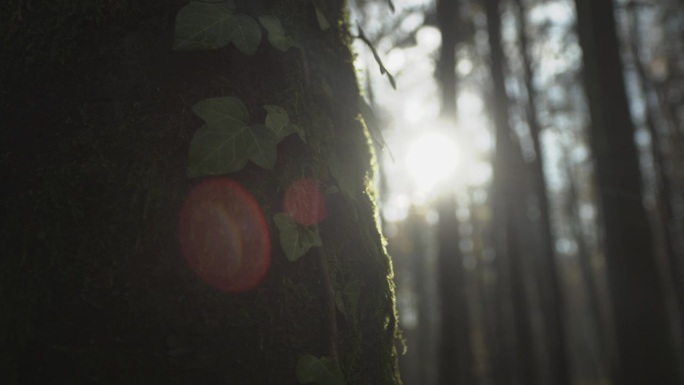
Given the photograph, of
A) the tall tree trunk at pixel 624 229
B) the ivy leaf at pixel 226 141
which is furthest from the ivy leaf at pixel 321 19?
the tall tree trunk at pixel 624 229

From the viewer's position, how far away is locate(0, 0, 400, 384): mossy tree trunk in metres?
0.96

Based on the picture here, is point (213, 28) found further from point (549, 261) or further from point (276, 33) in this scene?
point (549, 261)

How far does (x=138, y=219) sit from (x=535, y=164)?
47.3ft

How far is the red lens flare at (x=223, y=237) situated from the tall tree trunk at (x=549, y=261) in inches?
462

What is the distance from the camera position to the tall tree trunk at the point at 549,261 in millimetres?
11367

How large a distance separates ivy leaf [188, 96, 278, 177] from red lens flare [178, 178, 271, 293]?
4cm

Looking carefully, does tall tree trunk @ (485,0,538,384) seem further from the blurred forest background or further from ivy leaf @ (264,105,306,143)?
ivy leaf @ (264,105,306,143)

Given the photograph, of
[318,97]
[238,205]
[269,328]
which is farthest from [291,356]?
[318,97]

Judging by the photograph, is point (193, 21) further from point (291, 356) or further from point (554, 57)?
point (554, 57)

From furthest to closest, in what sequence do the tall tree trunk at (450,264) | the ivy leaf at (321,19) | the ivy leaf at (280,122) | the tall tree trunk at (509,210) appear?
the tall tree trunk at (509,210), the tall tree trunk at (450,264), the ivy leaf at (321,19), the ivy leaf at (280,122)

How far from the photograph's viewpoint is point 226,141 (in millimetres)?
1093

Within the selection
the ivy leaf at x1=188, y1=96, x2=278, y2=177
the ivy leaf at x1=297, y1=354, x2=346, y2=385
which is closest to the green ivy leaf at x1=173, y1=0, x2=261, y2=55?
the ivy leaf at x1=188, y1=96, x2=278, y2=177

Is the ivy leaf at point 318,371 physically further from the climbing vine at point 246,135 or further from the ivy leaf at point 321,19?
the ivy leaf at point 321,19

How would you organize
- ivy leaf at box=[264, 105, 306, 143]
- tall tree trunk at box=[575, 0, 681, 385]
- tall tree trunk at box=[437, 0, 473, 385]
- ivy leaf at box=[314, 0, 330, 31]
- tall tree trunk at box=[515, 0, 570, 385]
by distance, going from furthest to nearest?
tall tree trunk at box=[515, 0, 570, 385], tall tree trunk at box=[437, 0, 473, 385], tall tree trunk at box=[575, 0, 681, 385], ivy leaf at box=[314, 0, 330, 31], ivy leaf at box=[264, 105, 306, 143]
